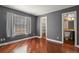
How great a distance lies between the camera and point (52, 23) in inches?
144

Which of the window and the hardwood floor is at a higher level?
the window

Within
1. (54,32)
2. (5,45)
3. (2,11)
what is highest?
(2,11)

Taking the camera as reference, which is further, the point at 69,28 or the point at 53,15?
the point at 69,28

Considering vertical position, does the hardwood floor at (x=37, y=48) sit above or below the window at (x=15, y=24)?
below

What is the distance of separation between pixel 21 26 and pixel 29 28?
1.24 ft

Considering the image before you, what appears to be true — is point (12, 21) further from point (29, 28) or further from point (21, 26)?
point (29, 28)

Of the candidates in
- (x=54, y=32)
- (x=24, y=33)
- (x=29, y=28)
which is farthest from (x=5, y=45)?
(x=54, y=32)

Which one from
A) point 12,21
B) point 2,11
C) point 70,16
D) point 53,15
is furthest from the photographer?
point 70,16

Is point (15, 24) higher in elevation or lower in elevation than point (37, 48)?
higher

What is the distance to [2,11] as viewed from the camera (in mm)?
2857

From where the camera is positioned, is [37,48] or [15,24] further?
[37,48]
